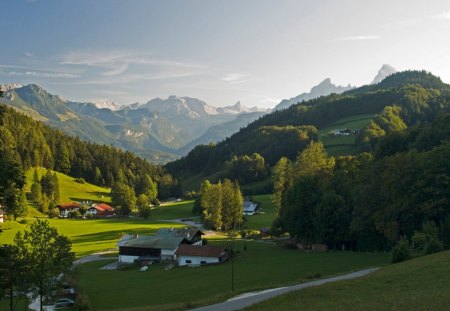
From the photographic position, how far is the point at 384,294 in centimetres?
2380

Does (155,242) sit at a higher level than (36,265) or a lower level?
lower

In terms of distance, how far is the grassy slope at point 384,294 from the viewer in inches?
813

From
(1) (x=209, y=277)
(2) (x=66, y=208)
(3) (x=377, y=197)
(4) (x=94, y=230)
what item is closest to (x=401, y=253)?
(3) (x=377, y=197)

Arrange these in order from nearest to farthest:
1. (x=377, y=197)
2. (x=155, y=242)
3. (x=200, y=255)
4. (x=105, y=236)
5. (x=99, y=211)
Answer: (x=377, y=197), (x=200, y=255), (x=155, y=242), (x=105, y=236), (x=99, y=211)

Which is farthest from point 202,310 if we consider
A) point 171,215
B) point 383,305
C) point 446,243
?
point 171,215

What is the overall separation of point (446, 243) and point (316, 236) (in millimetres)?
21007

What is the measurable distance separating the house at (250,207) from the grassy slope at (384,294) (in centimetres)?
9707

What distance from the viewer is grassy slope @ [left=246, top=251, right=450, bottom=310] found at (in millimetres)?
20641

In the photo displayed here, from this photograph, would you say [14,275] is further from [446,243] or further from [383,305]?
[446,243]

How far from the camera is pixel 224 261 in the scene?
6725 centimetres

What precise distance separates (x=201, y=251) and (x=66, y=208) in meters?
90.8

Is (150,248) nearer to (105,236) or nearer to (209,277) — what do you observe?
(209,277)

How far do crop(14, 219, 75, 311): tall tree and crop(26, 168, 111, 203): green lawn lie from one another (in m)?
126

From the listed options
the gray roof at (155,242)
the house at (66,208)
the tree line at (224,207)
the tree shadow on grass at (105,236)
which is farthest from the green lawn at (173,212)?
the gray roof at (155,242)
